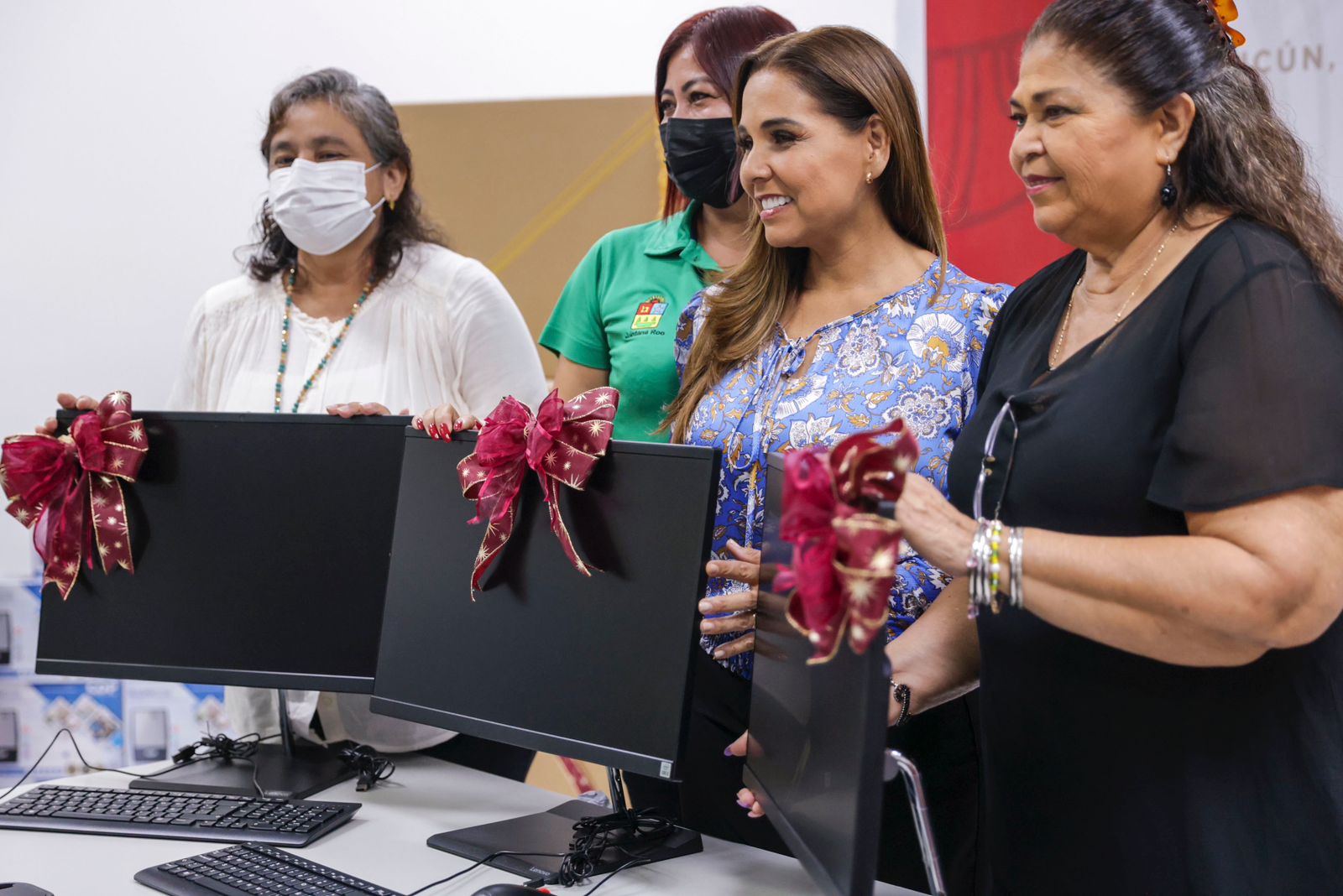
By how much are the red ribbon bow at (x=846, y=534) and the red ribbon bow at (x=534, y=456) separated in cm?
47

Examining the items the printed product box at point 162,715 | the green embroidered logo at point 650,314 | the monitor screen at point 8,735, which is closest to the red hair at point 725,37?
the green embroidered logo at point 650,314

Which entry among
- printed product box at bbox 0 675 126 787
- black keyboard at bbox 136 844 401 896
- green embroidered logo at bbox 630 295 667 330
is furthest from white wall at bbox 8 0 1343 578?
black keyboard at bbox 136 844 401 896

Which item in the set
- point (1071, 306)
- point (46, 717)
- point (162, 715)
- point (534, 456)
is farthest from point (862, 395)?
point (46, 717)

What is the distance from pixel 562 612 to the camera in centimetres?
141

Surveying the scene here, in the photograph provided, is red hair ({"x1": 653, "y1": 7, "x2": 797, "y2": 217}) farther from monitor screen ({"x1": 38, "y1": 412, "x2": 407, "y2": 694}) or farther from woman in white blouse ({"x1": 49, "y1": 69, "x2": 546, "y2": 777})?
monitor screen ({"x1": 38, "y1": 412, "x2": 407, "y2": 694})

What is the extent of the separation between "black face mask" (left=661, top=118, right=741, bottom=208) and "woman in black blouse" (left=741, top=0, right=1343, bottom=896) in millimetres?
883

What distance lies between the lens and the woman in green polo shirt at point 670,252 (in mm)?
2088

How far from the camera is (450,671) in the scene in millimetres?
1499

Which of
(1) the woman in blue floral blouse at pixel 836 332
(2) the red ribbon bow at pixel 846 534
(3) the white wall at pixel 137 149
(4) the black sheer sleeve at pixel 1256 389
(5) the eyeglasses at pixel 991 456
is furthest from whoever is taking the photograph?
(3) the white wall at pixel 137 149

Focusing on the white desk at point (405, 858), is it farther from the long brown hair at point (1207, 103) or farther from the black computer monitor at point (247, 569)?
the long brown hair at point (1207, 103)

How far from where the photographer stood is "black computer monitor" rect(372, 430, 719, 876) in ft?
4.34

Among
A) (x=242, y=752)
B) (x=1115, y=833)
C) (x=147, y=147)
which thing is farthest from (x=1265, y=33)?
(x=147, y=147)

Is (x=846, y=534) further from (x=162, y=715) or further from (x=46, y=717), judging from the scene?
(x=46, y=717)

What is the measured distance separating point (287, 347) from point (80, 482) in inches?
22.4
